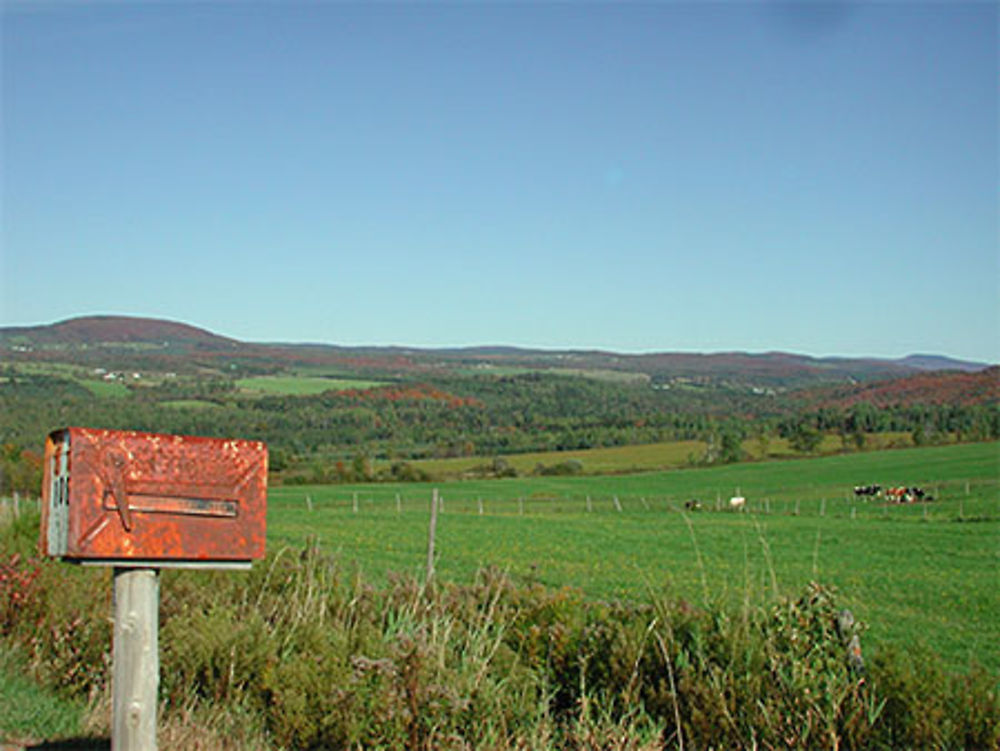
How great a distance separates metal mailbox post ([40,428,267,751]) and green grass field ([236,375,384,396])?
3966 inches

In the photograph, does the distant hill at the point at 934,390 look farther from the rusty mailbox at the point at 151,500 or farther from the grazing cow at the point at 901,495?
the rusty mailbox at the point at 151,500

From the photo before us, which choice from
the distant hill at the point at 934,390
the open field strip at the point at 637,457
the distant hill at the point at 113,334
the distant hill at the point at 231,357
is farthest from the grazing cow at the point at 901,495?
the distant hill at the point at 113,334

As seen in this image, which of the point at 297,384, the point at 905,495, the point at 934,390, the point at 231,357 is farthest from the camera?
the point at 231,357

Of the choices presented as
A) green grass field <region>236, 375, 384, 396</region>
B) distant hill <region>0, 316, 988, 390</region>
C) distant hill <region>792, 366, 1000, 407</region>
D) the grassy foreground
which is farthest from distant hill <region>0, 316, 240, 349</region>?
the grassy foreground

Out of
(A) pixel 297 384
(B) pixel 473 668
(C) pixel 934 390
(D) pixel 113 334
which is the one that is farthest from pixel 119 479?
(D) pixel 113 334

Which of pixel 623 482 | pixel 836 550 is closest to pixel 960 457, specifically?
pixel 623 482

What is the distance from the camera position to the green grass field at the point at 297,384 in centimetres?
10544

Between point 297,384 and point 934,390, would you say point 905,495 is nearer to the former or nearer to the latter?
point 934,390

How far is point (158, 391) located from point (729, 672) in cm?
8574

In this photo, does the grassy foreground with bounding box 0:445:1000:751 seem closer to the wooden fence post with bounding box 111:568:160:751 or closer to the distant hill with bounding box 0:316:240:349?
the wooden fence post with bounding box 111:568:160:751

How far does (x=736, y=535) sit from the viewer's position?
3303 centimetres

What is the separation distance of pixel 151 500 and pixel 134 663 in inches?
21.9

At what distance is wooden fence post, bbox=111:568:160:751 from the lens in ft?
11.7

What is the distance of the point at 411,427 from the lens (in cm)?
10525
